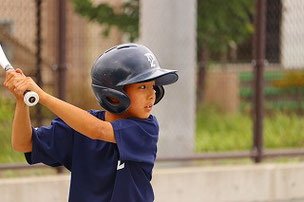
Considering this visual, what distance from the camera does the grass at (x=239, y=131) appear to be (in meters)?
8.72

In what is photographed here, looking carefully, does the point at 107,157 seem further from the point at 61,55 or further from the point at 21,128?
the point at 61,55

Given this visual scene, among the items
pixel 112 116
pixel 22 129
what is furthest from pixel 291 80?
pixel 22 129

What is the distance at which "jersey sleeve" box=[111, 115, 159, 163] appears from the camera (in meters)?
3.08

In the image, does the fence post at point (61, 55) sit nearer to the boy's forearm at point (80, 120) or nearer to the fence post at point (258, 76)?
the fence post at point (258, 76)

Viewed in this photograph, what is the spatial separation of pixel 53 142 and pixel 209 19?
293 inches

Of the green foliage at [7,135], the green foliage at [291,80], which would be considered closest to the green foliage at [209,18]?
the green foliage at [291,80]

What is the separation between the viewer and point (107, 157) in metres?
3.13

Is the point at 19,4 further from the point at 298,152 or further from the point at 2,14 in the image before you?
the point at 298,152

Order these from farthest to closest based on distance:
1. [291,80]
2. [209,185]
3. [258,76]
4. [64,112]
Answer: [291,80], [258,76], [209,185], [64,112]

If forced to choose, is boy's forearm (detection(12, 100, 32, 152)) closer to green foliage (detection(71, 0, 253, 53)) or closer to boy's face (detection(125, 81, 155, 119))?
boy's face (detection(125, 81, 155, 119))

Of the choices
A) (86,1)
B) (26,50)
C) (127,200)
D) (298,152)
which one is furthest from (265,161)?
(127,200)

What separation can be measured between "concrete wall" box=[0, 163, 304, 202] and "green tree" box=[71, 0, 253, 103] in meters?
3.38

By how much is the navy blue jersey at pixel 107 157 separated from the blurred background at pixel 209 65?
3641mm

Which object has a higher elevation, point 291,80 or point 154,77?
point 154,77
